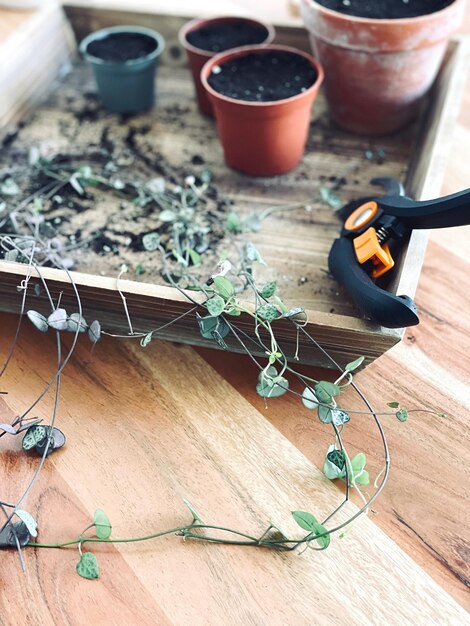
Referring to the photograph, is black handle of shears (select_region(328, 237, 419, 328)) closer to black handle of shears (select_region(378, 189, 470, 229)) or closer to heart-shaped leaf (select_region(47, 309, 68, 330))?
black handle of shears (select_region(378, 189, 470, 229))

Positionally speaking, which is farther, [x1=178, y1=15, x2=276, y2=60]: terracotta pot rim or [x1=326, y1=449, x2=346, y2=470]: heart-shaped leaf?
[x1=178, y1=15, x2=276, y2=60]: terracotta pot rim

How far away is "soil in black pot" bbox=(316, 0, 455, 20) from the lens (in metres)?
0.83

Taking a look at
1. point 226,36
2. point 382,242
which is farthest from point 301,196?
point 226,36

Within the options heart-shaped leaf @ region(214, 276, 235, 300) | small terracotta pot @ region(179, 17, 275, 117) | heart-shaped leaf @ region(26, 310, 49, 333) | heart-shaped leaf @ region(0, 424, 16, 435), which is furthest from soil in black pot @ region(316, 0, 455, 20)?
heart-shaped leaf @ region(0, 424, 16, 435)

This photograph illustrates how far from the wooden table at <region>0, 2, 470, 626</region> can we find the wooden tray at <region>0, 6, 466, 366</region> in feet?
0.21

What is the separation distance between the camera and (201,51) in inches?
35.5

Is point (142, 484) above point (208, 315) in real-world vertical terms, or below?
below

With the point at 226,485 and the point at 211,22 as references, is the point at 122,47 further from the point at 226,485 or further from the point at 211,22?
the point at 226,485

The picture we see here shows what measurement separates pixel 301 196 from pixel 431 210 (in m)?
0.27

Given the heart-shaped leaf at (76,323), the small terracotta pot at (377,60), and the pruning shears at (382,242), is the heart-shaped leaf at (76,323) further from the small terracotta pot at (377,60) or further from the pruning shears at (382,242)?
the small terracotta pot at (377,60)

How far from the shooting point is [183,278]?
2.33 feet

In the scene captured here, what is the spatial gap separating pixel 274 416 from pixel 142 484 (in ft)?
0.49

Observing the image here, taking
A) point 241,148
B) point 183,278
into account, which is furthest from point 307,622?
point 241,148

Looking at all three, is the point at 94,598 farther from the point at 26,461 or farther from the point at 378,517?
the point at 378,517
